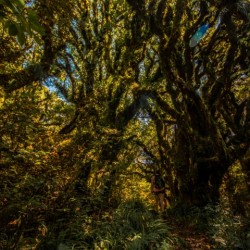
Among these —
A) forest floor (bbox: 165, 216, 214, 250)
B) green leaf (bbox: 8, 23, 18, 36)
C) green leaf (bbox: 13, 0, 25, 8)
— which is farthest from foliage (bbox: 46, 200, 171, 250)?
green leaf (bbox: 13, 0, 25, 8)

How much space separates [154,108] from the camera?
12031 millimetres

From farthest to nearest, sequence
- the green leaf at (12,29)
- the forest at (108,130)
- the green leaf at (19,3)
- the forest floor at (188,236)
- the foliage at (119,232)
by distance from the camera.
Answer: the forest floor at (188,236), the foliage at (119,232), the forest at (108,130), the green leaf at (12,29), the green leaf at (19,3)

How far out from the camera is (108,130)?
6066 mm

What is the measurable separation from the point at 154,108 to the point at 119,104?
1595mm

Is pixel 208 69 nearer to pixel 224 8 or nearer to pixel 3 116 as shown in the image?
pixel 224 8

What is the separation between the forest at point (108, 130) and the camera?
14.8 feet

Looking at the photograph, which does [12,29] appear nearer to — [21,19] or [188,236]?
[21,19]

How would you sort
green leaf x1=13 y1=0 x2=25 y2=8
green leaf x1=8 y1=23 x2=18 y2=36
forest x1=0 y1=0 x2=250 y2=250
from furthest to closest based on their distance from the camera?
forest x1=0 y1=0 x2=250 y2=250
green leaf x1=8 y1=23 x2=18 y2=36
green leaf x1=13 y1=0 x2=25 y2=8

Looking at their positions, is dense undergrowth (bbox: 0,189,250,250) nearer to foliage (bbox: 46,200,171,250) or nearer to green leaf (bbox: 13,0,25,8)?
foliage (bbox: 46,200,171,250)

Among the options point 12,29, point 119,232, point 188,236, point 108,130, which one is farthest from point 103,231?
point 12,29

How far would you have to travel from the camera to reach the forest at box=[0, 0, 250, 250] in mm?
4504

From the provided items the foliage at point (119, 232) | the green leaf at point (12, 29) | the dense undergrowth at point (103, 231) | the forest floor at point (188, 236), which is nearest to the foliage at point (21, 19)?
the green leaf at point (12, 29)

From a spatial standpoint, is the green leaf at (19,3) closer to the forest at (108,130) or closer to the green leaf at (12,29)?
the forest at (108,130)

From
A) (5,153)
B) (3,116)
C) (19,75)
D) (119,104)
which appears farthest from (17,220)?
(119,104)
